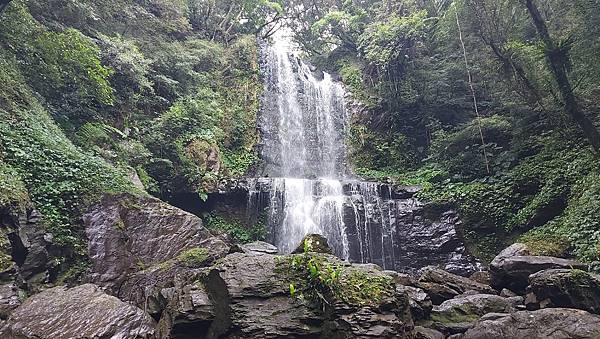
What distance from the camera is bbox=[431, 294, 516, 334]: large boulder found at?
20.1 feet

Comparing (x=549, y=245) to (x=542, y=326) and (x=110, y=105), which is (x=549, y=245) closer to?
(x=542, y=326)

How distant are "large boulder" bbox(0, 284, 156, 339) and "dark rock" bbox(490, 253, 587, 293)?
22.4 feet

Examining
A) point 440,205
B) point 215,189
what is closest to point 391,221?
point 440,205

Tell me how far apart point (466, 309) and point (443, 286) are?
1.18 meters

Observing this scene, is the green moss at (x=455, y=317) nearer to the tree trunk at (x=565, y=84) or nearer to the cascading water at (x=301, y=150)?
the tree trunk at (x=565, y=84)

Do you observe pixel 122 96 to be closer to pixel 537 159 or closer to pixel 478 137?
pixel 478 137

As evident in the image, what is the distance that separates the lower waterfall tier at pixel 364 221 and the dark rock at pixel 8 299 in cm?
873

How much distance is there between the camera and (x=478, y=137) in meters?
15.2

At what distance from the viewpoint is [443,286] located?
25.0ft

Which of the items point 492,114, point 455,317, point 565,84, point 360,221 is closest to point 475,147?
point 492,114

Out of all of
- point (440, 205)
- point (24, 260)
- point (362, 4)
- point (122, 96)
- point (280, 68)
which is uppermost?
point (362, 4)

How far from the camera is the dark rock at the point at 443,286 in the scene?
7465 mm

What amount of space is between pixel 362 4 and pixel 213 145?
55.1ft

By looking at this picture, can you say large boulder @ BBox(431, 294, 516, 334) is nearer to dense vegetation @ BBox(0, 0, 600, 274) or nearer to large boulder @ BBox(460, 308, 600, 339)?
large boulder @ BBox(460, 308, 600, 339)
